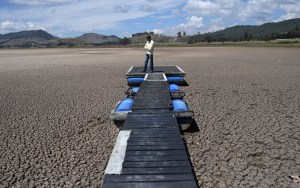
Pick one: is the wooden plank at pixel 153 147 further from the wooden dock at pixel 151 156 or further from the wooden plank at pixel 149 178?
the wooden plank at pixel 149 178

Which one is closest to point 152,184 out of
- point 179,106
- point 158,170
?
point 158,170

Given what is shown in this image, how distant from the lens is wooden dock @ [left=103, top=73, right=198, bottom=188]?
4996 mm

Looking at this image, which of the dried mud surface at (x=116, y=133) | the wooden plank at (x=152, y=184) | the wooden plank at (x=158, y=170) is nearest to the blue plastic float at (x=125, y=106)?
the dried mud surface at (x=116, y=133)

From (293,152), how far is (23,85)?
657 inches

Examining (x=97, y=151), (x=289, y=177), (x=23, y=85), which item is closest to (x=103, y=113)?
(x=97, y=151)

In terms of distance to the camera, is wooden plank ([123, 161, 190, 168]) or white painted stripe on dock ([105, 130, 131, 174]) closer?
white painted stripe on dock ([105, 130, 131, 174])

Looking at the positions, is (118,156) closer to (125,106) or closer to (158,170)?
(158,170)

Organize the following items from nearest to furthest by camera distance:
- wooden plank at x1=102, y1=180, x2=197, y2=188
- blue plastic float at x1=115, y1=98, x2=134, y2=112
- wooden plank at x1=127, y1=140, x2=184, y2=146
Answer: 1. wooden plank at x1=102, y1=180, x2=197, y2=188
2. wooden plank at x1=127, y1=140, x2=184, y2=146
3. blue plastic float at x1=115, y1=98, x2=134, y2=112

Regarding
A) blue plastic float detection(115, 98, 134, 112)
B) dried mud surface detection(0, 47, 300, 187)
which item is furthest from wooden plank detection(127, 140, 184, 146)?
blue plastic float detection(115, 98, 134, 112)

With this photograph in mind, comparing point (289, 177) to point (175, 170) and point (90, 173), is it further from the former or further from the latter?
point (90, 173)

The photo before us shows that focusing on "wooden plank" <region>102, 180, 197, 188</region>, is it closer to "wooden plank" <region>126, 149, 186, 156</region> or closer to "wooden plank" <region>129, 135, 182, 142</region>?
"wooden plank" <region>126, 149, 186, 156</region>

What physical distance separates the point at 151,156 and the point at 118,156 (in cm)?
72

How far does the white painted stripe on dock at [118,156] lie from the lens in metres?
5.41

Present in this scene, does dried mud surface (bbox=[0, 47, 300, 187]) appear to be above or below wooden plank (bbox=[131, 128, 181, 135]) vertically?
below
